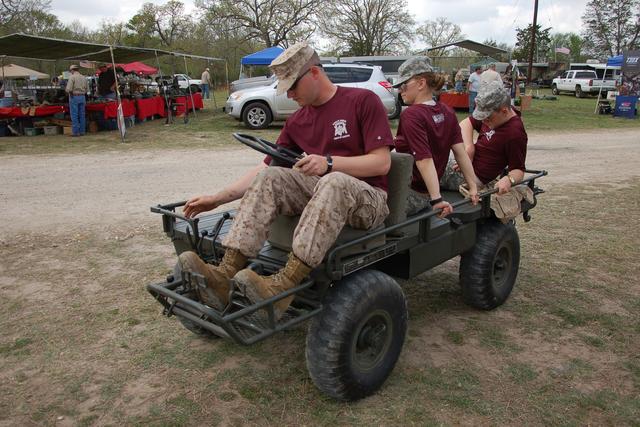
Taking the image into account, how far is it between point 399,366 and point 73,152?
33.6 feet

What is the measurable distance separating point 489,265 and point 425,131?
1.09 metres

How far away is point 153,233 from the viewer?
5.81m

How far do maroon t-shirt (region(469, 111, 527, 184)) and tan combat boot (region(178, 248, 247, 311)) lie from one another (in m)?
2.43

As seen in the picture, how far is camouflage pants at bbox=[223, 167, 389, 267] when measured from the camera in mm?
2586

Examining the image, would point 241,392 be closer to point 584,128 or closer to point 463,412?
point 463,412

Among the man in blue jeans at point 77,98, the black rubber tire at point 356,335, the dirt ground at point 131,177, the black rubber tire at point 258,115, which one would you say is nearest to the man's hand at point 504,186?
the black rubber tire at point 356,335

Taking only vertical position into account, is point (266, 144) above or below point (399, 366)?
above

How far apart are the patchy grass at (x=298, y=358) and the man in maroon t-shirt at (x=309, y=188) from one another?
73 centimetres

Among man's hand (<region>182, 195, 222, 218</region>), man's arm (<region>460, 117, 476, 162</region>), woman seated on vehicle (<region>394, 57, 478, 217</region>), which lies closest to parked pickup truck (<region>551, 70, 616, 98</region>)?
man's arm (<region>460, 117, 476, 162</region>)

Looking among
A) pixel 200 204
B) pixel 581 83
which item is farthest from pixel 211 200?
pixel 581 83

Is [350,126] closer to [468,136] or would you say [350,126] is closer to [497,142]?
[497,142]

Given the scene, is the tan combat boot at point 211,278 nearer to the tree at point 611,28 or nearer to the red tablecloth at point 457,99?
the red tablecloth at point 457,99

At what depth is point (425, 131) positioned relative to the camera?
364 cm

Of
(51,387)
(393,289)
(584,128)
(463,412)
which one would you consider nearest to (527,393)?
(463,412)
